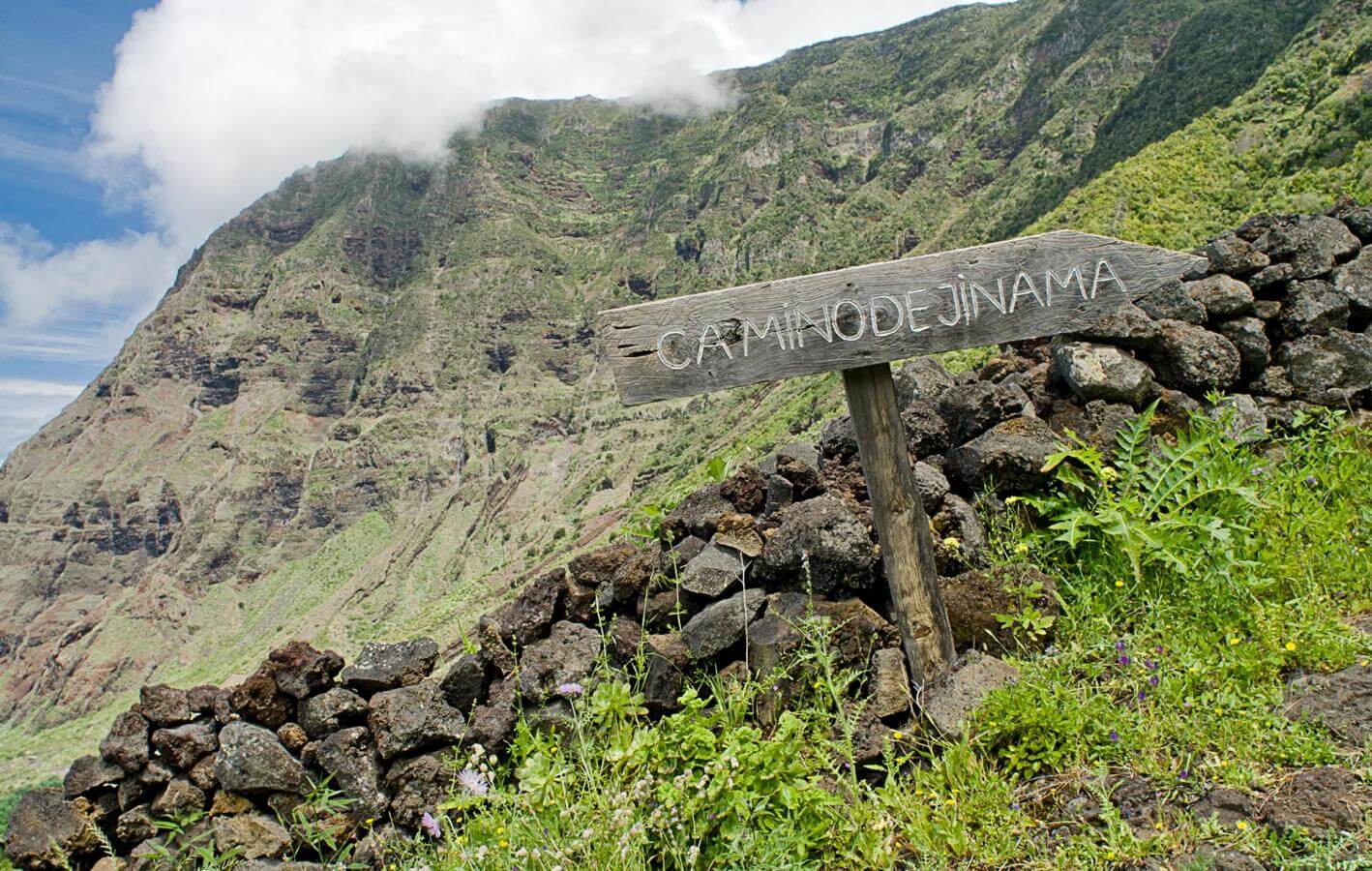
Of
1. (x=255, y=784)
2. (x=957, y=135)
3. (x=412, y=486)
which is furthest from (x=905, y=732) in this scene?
(x=412, y=486)

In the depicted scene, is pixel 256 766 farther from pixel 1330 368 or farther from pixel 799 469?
pixel 1330 368

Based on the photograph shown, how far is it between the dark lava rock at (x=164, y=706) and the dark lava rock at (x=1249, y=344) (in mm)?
5876

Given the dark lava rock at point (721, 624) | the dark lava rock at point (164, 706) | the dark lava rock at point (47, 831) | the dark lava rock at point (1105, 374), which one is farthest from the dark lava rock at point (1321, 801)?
the dark lava rock at point (47, 831)

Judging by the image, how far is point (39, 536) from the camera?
198125 millimetres

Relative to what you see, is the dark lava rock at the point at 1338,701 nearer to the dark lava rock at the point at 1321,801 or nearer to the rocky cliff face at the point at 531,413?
the dark lava rock at the point at 1321,801

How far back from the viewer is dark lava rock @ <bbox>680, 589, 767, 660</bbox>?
3.49 metres

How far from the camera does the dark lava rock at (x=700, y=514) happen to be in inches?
162

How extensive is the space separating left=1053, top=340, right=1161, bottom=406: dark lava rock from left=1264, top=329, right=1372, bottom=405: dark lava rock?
833 millimetres

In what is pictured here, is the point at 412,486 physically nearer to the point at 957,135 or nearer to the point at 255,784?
the point at 957,135

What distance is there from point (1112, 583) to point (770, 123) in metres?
188

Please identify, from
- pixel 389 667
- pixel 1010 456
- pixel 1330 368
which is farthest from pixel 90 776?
pixel 1330 368

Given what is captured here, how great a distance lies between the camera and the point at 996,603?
10.7 ft

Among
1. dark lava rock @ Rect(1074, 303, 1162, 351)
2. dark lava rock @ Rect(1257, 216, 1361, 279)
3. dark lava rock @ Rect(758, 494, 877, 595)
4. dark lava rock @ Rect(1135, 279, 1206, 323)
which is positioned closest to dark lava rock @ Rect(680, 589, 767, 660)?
dark lava rock @ Rect(758, 494, 877, 595)

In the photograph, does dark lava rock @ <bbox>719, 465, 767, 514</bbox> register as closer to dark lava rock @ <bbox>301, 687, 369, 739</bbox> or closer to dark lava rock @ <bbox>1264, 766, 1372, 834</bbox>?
dark lava rock @ <bbox>301, 687, 369, 739</bbox>
